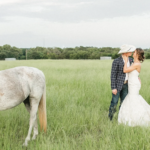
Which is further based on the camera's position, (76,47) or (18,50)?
(76,47)

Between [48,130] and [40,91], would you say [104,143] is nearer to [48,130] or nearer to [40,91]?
[48,130]

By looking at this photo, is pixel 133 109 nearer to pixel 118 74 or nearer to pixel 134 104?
pixel 134 104

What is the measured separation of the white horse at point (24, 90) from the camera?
277cm

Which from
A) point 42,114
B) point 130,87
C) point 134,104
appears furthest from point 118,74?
point 42,114

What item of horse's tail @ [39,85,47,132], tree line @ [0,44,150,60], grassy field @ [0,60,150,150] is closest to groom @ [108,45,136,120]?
grassy field @ [0,60,150,150]

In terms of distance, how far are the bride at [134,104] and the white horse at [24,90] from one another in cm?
170

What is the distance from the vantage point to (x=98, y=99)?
5539 mm

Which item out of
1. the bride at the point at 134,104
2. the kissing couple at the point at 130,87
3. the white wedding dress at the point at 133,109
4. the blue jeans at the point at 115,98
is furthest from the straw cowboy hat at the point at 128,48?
the blue jeans at the point at 115,98

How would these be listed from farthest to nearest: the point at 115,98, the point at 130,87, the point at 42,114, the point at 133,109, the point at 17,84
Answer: the point at 115,98
the point at 130,87
the point at 133,109
the point at 42,114
the point at 17,84

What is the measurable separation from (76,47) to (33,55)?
56.2 feet

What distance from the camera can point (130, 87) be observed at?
403 cm

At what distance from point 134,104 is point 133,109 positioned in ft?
0.37

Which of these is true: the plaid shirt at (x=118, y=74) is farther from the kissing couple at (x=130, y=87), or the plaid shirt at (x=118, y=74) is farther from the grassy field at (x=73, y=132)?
the grassy field at (x=73, y=132)

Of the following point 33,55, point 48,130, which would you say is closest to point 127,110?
point 48,130
